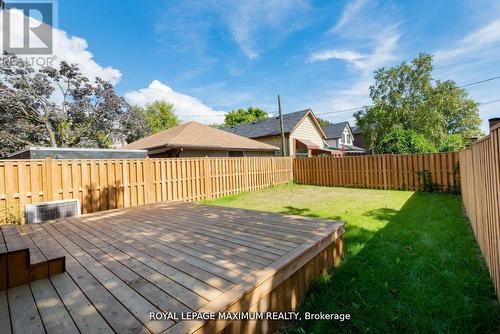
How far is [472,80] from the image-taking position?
63.8 feet

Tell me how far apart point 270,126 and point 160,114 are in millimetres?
27536

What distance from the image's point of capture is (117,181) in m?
6.46

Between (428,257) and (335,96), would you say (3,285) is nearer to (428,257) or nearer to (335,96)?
(428,257)

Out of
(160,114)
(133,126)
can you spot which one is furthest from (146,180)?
(160,114)

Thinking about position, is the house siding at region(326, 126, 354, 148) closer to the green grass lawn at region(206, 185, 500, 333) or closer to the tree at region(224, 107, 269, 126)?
the tree at region(224, 107, 269, 126)

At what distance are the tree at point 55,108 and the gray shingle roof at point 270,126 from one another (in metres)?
11.7

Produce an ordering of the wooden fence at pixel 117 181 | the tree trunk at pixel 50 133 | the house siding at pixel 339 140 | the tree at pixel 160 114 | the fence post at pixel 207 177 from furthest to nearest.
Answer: the tree at pixel 160 114, the house siding at pixel 339 140, the tree trunk at pixel 50 133, the fence post at pixel 207 177, the wooden fence at pixel 117 181

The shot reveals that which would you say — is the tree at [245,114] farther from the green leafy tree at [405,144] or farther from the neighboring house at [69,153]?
the neighboring house at [69,153]

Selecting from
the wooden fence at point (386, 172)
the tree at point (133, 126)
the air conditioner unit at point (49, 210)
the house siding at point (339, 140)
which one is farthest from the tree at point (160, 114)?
the air conditioner unit at point (49, 210)

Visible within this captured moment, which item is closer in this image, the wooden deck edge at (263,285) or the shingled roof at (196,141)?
the wooden deck edge at (263,285)

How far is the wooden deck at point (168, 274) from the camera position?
5.05 feet

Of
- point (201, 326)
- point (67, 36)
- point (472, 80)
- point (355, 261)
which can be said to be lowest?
point (355, 261)

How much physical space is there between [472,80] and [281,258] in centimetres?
2645

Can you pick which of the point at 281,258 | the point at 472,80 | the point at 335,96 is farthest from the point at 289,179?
the point at 472,80
